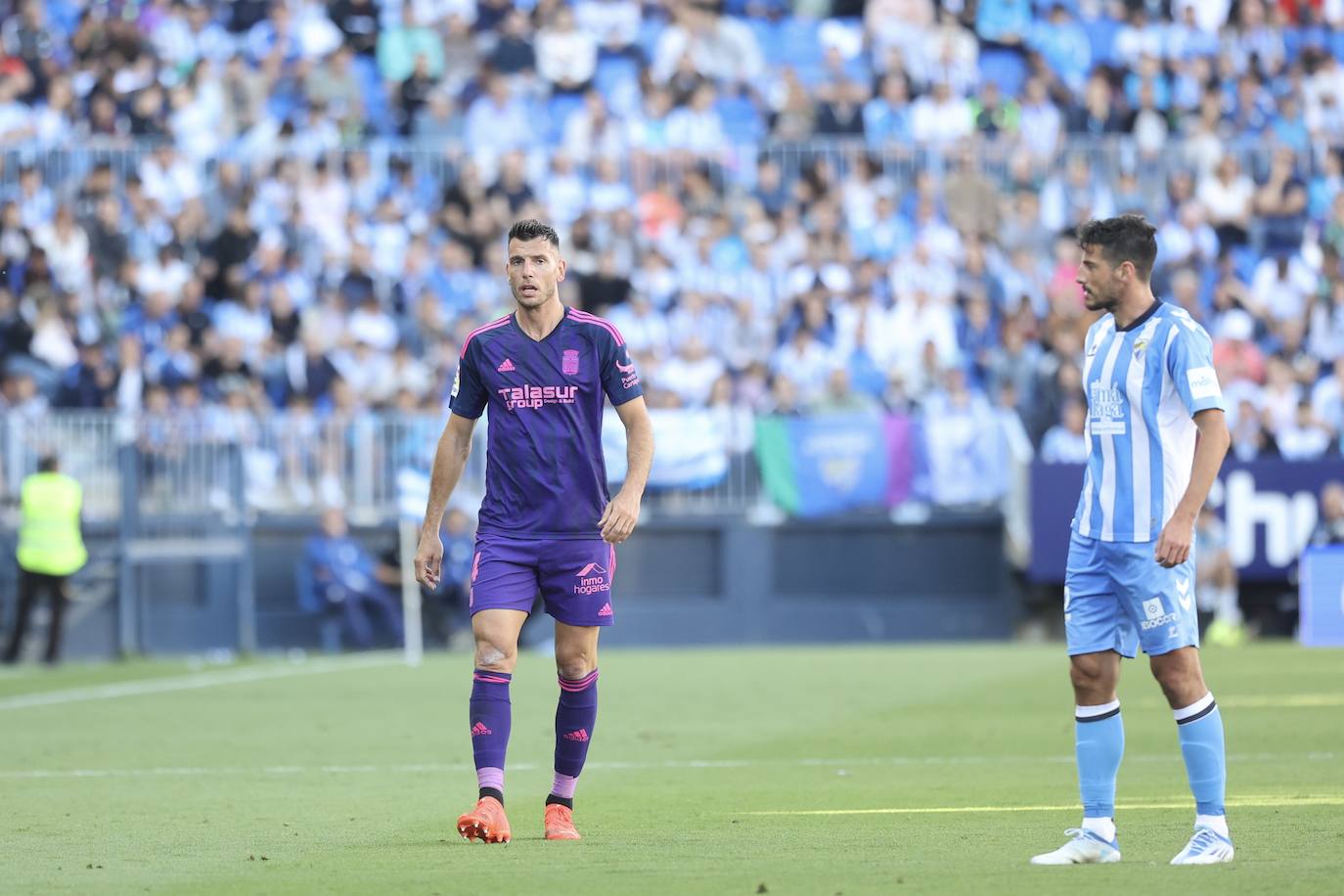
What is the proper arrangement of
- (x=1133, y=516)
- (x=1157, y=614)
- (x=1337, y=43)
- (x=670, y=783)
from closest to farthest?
(x=1157, y=614) → (x=1133, y=516) → (x=670, y=783) → (x=1337, y=43)

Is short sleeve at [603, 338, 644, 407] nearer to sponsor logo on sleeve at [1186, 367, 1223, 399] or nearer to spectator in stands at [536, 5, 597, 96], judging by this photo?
sponsor logo on sleeve at [1186, 367, 1223, 399]

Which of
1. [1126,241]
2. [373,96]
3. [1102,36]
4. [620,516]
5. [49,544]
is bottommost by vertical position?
[49,544]

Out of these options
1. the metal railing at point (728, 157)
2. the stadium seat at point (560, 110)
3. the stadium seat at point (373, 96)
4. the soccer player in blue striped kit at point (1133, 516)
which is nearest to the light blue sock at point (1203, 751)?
the soccer player in blue striped kit at point (1133, 516)

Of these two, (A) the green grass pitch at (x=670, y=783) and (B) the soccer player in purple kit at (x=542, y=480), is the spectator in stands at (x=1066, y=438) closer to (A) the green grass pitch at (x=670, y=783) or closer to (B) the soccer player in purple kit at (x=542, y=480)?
(A) the green grass pitch at (x=670, y=783)

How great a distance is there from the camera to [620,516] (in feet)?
28.0

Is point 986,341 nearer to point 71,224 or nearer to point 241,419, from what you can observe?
point 241,419

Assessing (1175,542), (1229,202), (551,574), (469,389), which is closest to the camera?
(1175,542)

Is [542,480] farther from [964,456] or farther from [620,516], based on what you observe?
[964,456]

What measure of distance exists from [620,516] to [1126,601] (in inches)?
74.3

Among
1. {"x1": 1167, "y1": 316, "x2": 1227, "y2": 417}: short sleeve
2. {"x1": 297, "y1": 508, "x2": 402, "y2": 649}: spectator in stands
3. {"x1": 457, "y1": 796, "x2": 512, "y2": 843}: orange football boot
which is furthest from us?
{"x1": 297, "y1": 508, "x2": 402, "y2": 649}: spectator in stands

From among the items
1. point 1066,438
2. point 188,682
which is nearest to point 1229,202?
point 1066,438

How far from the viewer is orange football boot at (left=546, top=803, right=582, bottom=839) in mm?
8586

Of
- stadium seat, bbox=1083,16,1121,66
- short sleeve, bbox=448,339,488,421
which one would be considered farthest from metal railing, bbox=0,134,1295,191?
short sleeve, bbox=448,339,488,421

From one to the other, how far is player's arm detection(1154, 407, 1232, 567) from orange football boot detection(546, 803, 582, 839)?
2.45m
